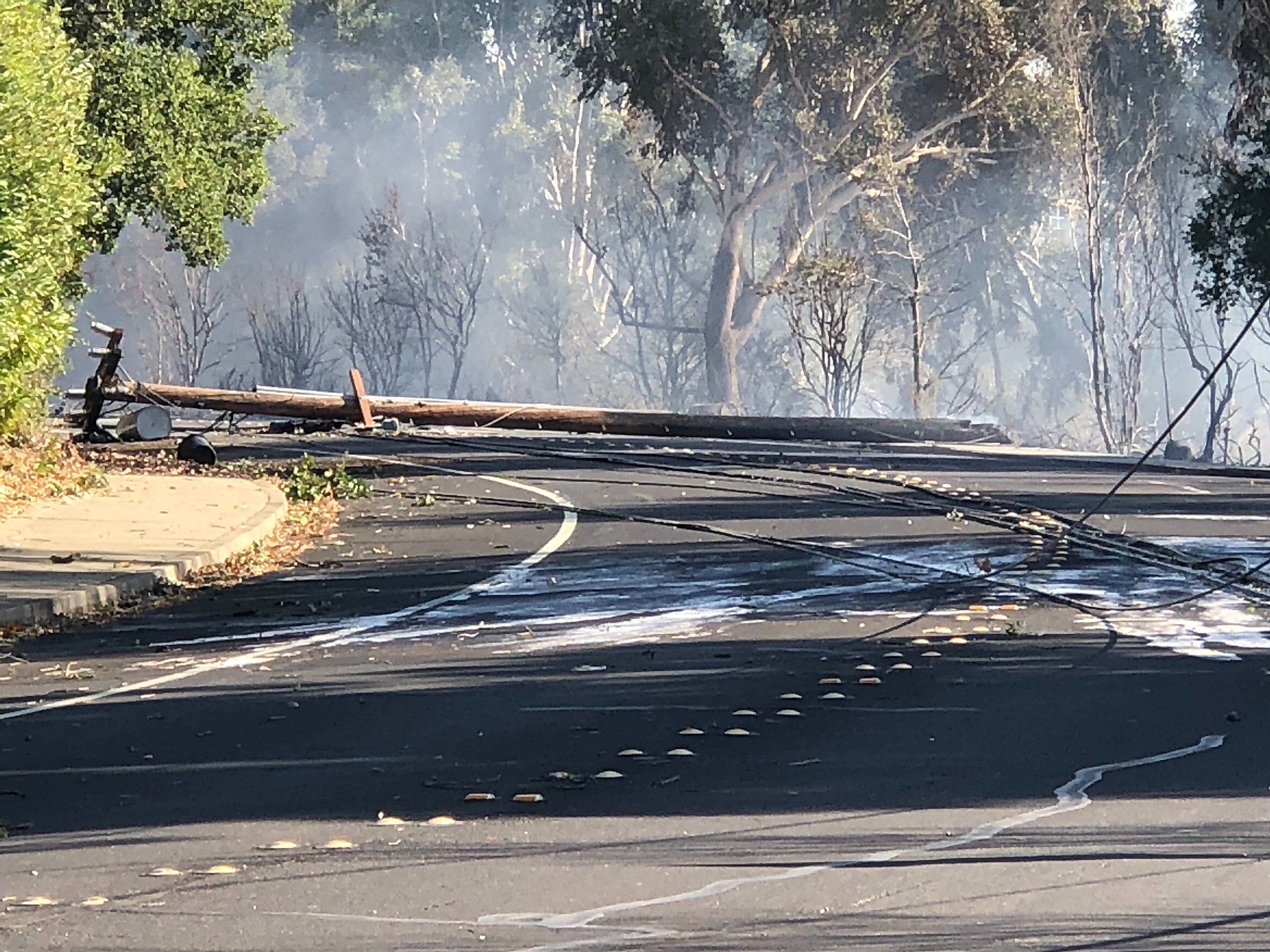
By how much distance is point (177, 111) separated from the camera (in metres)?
27.9

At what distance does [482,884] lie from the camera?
6707mm

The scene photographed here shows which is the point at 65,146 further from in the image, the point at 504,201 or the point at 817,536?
the point at 504,201

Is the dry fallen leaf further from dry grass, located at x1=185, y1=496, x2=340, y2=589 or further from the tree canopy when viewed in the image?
the tree canopy

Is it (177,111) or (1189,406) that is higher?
(177,111)

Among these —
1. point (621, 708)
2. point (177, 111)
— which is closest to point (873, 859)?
point (621, 708)

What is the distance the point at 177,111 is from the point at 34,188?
7.44 metres

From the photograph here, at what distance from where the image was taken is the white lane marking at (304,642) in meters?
10.7

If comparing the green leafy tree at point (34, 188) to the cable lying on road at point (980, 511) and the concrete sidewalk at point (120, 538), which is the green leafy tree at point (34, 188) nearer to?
the concrete sidewalk at point (120, 538)

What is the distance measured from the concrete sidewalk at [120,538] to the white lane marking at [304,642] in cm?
215

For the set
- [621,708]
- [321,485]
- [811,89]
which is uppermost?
[811,89]

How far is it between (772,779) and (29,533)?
11.6 metres

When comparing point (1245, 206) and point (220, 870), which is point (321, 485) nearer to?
point (1245, 206)

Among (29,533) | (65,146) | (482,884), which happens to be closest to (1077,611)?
(482,884)

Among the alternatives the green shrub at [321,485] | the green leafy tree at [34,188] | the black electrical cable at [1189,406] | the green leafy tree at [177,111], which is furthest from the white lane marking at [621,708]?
the green leafy tree at [177,111]
